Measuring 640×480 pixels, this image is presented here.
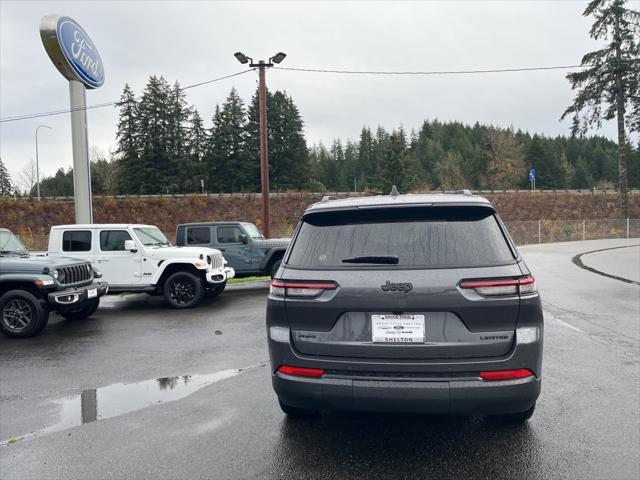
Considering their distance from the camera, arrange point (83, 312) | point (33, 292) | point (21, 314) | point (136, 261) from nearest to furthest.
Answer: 1. point (21, 314)
2. point (33, 292)
3. point (83, 312)
4. point (136, 261)

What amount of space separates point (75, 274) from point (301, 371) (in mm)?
6712

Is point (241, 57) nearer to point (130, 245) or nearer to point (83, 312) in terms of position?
point (130, 245)

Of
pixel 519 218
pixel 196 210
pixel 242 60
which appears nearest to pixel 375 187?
pixel 519 218

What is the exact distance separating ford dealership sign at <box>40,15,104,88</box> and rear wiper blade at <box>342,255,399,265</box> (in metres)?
17.6

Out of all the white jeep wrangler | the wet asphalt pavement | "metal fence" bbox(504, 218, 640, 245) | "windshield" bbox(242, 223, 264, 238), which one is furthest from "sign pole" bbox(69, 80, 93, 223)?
"metal fence" bbox(504, 218, 640, 245)

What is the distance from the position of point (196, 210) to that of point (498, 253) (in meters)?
43.6

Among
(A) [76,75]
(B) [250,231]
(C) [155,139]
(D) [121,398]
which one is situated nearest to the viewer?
(D) [121,398]

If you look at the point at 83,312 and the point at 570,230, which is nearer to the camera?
the point at 83,312

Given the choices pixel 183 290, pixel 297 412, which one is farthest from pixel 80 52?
pixel 297 412

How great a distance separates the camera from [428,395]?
9.80 ft

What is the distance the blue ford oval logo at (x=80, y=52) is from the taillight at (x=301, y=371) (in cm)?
1767

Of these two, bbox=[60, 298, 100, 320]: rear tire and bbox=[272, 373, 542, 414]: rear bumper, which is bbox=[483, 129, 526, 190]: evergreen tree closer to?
bbox=[60, 298, 100, 320]: rear tire

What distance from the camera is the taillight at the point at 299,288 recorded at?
3.17 m

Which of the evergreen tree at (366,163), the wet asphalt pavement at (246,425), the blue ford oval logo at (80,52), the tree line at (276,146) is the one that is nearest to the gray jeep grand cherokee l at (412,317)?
the wet asphalt pavement at (246,425)
